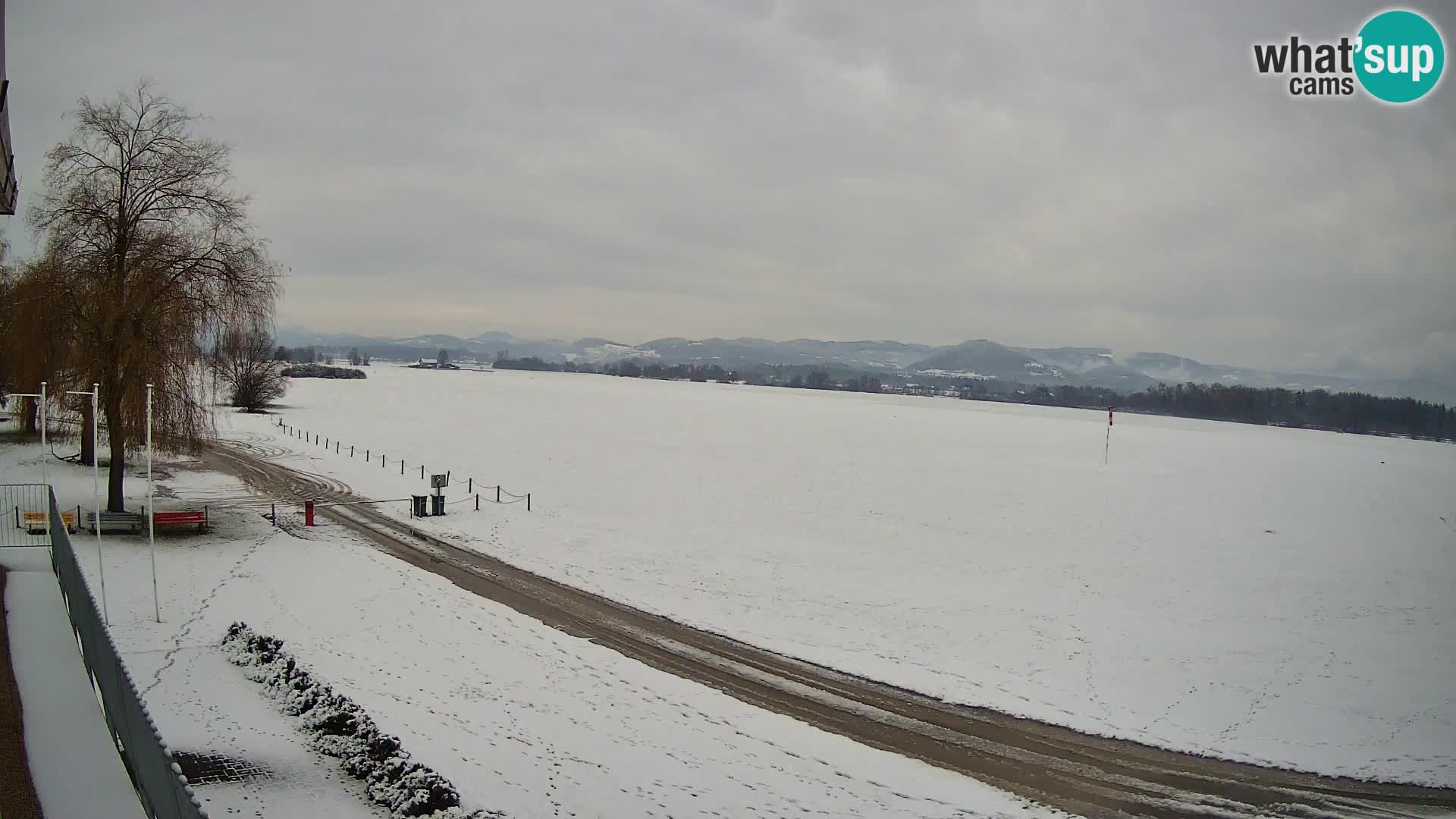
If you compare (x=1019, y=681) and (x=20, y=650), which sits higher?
(x=20, y=650)

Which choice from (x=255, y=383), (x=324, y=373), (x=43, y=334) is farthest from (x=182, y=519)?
(x=324, y=373)

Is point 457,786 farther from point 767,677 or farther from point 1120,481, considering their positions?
point 1120,481

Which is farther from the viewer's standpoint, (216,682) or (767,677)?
(767,677)

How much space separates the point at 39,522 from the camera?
20953mm

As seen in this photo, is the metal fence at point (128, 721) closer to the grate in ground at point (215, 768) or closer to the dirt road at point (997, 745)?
the grate in ground at point (215, 768)

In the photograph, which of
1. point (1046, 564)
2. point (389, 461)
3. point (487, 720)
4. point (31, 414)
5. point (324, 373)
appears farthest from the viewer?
point (324, 373)

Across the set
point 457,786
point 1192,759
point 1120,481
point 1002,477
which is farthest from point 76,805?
point 1120,481

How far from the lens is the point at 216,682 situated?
12.3 meters

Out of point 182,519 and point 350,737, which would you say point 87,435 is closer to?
point 182,519

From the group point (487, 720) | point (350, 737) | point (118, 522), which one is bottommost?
point (487, 720)

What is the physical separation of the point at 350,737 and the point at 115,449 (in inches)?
732

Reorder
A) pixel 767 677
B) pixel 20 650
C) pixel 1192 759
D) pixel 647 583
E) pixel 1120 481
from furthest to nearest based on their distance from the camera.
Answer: pixel 1120 481 < pixel 647 583 < pixel 767 677 < pixel 1192 759 < pixel 20 650

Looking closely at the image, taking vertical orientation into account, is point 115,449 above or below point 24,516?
above

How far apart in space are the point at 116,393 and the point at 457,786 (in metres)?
20.4
